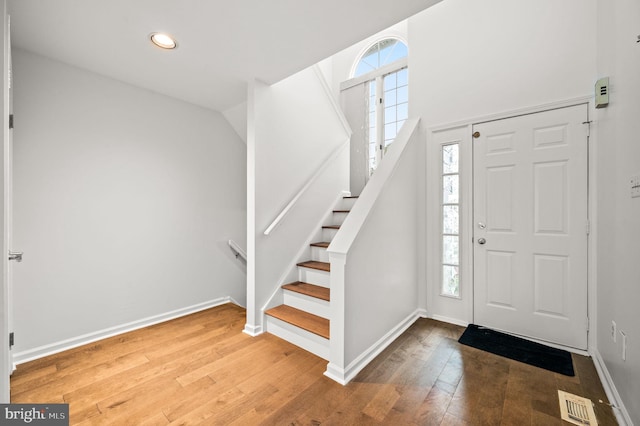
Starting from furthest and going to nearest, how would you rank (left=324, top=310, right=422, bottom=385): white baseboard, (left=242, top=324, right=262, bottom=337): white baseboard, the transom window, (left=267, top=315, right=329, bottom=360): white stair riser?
the transom window < (left=242, top=324, right=262, bottom=337): white baseboard < (left=267, top=315, right=329, bottom=360): white stair riser < (left=324, top=310, right=422, bottom=385): white baseboard

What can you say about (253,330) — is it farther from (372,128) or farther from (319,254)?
(372,128)

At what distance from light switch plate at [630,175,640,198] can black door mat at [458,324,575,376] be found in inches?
52.1

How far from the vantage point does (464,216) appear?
8.71 feet

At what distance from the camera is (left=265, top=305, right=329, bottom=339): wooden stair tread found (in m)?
2.11

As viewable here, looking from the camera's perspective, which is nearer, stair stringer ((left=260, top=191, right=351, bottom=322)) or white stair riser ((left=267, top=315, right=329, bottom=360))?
white stair riser ((left=267, top=315, right=329, bottom=360))

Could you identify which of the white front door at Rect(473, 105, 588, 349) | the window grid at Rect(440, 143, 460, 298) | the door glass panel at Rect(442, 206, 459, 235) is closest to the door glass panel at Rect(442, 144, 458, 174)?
the window grid at Rect(440, 143, 460, 298)

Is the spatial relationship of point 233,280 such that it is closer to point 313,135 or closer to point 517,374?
point 313,135

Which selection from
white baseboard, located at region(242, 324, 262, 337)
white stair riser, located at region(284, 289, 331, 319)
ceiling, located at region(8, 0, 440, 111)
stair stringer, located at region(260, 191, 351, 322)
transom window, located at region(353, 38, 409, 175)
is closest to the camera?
ceiling, located at region(8, 0, 440, 111)

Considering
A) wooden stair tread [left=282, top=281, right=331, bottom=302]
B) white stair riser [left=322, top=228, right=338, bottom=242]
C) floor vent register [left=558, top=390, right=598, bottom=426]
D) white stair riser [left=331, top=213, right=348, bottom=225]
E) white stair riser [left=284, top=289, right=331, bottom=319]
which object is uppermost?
white stair riser [left=331, top=213, right=348, bottom=225]

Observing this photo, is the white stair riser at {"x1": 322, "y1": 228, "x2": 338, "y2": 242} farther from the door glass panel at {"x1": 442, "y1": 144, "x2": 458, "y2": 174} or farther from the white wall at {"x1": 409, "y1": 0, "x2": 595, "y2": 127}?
the white wall at {"x1": 409, "y1": 0, "x2": 595, "y2": 127}

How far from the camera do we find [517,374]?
6.06ft

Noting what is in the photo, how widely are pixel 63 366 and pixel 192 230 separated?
151 cm

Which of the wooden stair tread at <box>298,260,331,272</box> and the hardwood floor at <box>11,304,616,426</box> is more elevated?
the wooden stair tread at <box>298,260,331,272</box>

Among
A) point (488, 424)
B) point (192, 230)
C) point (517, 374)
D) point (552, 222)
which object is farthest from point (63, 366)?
point (552, 222)
